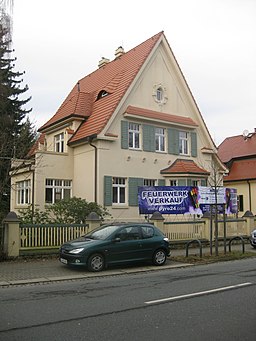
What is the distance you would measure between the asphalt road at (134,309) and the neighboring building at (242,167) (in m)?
26.8

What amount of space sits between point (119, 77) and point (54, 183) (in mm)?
8281

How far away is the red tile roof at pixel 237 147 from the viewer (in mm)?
40938

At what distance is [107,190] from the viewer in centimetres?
2372

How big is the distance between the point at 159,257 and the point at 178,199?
7322 mm

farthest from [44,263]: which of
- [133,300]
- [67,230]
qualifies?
[133,300]

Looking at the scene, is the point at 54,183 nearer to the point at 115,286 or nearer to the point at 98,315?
the point at 115,286

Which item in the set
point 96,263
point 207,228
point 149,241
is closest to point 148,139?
point 207,228

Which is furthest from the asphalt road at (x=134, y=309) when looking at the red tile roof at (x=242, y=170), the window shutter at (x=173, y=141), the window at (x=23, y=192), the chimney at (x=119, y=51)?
the red tile roof at (x=242, y=170)

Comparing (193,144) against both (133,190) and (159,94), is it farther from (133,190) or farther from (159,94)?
(133,190)

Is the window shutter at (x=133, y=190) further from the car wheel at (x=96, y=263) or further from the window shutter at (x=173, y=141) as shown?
the car wheel at (x=96, y=263)

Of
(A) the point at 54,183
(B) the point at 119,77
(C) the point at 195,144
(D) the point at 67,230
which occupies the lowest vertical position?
(D) the point at 67,230

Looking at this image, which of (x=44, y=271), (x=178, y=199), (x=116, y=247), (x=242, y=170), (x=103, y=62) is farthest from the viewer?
(x=242, y=170)

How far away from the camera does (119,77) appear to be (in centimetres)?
2767

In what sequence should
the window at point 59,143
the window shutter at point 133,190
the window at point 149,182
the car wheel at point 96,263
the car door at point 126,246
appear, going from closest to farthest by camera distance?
the car wheel at point 96,263, the car door at point 126,246, the window shutter at point 133,190, the window at point 149,182, the window at point 59,143
